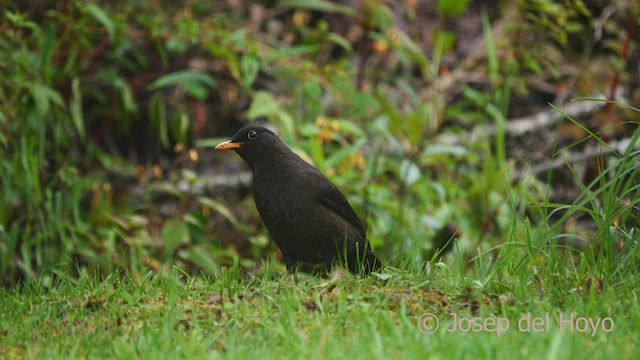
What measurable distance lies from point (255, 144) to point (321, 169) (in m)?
1.55

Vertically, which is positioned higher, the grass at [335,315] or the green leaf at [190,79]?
the green leaf at [190,79]

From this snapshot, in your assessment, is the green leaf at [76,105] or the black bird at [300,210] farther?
the green leaf at [76,105]

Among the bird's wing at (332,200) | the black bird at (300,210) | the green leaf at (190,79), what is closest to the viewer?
the black bird at (300,210)

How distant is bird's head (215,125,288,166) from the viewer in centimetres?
534

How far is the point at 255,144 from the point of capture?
17.8 ft

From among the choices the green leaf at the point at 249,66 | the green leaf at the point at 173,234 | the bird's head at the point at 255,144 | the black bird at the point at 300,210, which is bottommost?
the green leaf at the point at 173,234

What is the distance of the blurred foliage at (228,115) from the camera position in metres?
6.61

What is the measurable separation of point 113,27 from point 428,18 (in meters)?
3.71

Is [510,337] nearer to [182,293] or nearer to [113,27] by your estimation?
[182,293]

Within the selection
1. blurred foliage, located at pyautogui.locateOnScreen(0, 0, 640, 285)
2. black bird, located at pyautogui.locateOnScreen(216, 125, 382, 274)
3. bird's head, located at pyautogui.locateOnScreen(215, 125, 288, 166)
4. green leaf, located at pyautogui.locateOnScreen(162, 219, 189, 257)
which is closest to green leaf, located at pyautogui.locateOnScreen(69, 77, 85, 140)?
blurred foliage, located at pyautogui.locateOnScreen(0, 0, 640, 285)

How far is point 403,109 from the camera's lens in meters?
8.62

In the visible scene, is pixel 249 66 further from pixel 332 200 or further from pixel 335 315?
pixel 335 315

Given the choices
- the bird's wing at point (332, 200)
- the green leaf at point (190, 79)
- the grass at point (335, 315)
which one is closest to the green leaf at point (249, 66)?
the green leaf at point (190, 79)

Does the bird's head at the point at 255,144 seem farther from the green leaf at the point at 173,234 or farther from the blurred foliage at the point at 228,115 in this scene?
the green leaf at the point at 173,234
